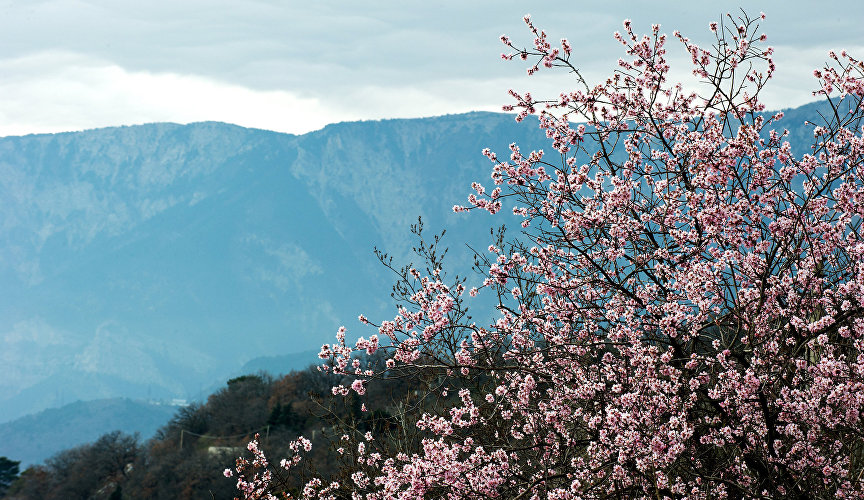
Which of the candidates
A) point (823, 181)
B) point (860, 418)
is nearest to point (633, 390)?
point (860, 418)

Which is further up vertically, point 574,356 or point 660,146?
point 660,146

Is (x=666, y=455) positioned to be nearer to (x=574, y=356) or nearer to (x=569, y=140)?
(x=574, y=356)

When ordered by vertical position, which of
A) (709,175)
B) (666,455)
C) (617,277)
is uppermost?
(709,175)

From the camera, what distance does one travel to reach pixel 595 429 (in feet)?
21.4

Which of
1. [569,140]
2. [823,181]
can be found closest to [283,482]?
[569,140]

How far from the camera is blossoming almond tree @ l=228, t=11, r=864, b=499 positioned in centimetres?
590

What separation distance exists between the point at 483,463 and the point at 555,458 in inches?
27.8

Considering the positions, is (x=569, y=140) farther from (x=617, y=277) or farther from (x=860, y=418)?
(x=860, y=418)

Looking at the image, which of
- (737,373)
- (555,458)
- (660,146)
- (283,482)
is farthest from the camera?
(283,482)

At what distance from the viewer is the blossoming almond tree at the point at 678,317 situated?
5898mm

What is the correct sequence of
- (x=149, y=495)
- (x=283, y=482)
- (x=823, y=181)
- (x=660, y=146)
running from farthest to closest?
(x=149, y=495)
(x=283, y=482)
(x=660, y=146)
(x=823, y=181)

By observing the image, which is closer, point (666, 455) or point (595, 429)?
point (666, 455)

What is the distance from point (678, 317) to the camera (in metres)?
5.94

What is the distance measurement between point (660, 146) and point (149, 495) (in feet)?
174
